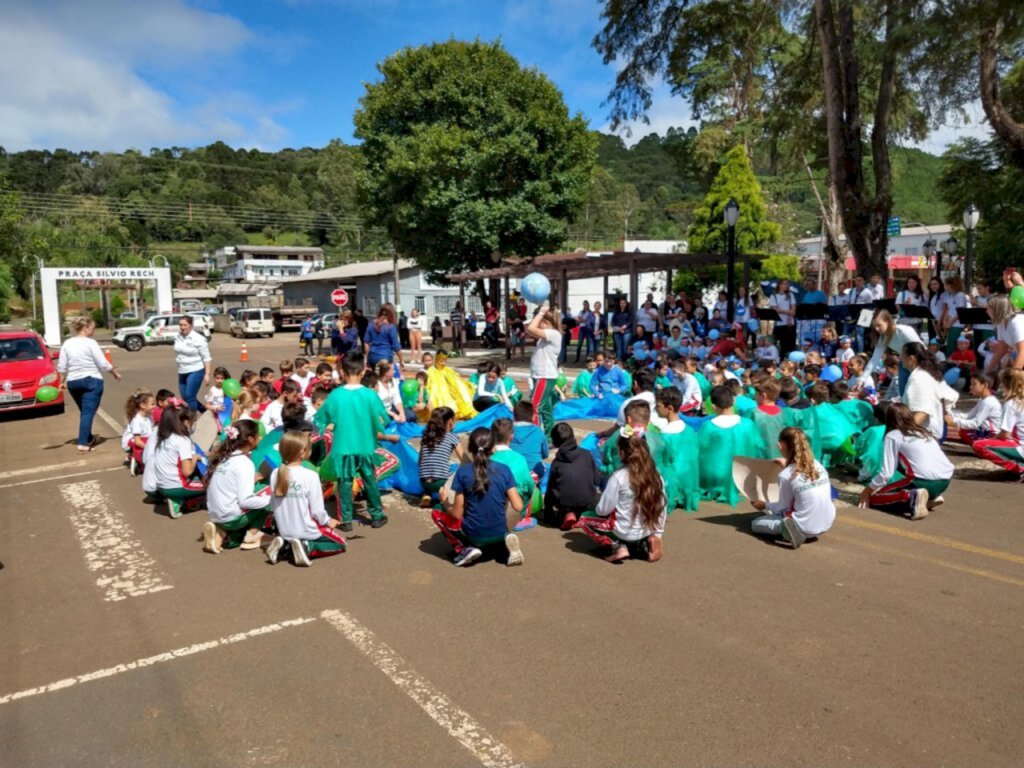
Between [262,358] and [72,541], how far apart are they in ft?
73.4

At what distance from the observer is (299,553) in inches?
224

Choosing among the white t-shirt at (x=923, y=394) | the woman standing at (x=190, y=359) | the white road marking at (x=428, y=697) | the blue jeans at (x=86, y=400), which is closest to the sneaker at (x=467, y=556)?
the white road marking at (x=428, y=697)

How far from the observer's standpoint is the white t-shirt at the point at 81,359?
1022cm

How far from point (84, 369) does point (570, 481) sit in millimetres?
7583

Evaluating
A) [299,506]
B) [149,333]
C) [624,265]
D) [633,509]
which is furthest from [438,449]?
[149,333]

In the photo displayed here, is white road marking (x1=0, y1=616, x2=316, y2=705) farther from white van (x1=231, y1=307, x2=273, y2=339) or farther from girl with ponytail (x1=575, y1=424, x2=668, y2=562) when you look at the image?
white van (x1=231, y1=307, x2=273, y2=339)

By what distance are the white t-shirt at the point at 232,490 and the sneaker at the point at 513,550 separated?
213 centimetres

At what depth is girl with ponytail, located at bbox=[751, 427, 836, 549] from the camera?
5781mm

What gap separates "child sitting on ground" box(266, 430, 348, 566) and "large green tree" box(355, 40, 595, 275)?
22165mm

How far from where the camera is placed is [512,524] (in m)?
6.03

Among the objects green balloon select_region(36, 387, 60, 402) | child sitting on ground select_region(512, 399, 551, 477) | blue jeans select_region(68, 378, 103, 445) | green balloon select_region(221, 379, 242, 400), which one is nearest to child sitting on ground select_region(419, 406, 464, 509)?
child sitting on ground select_region(512, 399, 551, 477)

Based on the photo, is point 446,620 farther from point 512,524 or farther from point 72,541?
point 72,541

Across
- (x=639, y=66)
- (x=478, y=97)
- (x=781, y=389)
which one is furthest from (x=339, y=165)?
(x=781, y=389)

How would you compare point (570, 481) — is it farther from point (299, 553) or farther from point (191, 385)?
point (191, 385)
